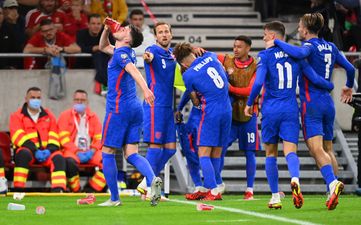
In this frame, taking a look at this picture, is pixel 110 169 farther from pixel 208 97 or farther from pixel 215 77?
pixel 215 77

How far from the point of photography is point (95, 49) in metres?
21.9

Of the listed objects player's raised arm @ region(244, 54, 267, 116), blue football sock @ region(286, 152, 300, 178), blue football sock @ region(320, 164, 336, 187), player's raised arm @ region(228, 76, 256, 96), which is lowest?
blue football sock @ region(320, 164, 336, 187)

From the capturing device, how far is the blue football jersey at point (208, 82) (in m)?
16.8

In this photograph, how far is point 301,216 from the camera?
13.1 metres

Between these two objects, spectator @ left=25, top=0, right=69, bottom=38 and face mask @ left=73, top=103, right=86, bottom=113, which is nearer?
face mask @ left=73, top=103, right=86, bottom=113

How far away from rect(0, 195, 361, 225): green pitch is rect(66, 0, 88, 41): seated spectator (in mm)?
7298

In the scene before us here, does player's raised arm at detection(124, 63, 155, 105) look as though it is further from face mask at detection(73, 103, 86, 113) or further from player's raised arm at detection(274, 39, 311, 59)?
face mask at detection(73, 103, 86, 113)

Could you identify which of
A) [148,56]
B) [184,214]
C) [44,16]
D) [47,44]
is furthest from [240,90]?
[44,16]

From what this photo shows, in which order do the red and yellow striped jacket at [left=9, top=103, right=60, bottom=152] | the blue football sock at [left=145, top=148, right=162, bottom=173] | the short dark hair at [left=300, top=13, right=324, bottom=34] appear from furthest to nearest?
1. the red and yellow striped jacket at [left=9, top=103, right=60, bottom=152]
2. the blue football sock at [left=145, top=148, right=162, bottom=173]
3. the short dark hair at [left=300, top=13, right=324, bottom=34]

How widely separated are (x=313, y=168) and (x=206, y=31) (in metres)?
4.44

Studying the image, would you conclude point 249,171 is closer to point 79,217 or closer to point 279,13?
point 79,217

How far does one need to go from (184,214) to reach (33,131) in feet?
23.2

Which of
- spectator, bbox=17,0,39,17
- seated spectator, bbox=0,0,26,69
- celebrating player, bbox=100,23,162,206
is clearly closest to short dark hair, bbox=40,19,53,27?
seated spectator, bbox=0,0,26,69

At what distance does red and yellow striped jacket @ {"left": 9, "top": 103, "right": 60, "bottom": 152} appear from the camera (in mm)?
20125
